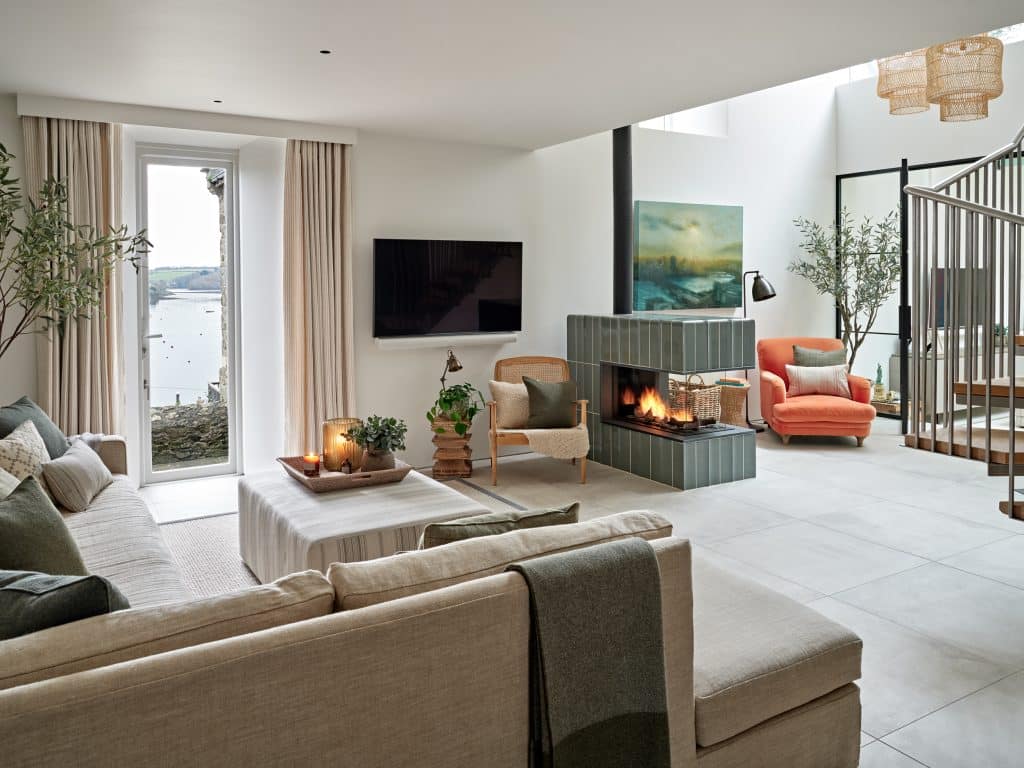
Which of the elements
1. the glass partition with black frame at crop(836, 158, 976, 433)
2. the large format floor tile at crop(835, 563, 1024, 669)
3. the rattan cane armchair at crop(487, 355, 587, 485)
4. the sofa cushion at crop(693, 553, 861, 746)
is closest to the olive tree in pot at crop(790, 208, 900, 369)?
the glass partition with black frame at crop(836, 158, 976, 433)

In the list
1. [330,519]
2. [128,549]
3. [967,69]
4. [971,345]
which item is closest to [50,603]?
[128,549]

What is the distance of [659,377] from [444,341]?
1661mm

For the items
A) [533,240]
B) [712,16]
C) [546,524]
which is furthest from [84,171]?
[546,524]

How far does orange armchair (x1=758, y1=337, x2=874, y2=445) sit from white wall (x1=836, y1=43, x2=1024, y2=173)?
90.8 inches

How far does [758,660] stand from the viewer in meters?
2.09

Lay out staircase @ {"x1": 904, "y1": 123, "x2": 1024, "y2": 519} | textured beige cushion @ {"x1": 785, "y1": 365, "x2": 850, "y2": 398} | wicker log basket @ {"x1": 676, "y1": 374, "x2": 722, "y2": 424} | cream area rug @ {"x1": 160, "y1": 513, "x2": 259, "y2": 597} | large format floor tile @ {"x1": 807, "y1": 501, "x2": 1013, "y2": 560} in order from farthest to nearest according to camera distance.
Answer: textured beige cushion @ {"x1": 785, "y1": 365, "x2": 850, "y2": 398} < wicker log basket @ {"x1": 676, "y1": 374, "x2": 722, "y2": 424} < large format floor tile @ {"x1": 807, "y1": 501, "x2": 1013, "y2": 560} < cream area rug @ {"x1": 160, "y1": 513, "x2": 259, "y2": 597} < staircase @ {"x1": 904, "y1": 123, "x2": 1024, "y2": 519}

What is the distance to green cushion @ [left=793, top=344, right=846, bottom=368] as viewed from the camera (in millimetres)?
7512

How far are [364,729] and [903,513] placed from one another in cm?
441

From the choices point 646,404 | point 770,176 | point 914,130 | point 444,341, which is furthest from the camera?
point 770,176

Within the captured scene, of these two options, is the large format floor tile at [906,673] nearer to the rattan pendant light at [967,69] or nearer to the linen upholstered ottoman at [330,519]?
the linen upholstered ottoman at [330,519]

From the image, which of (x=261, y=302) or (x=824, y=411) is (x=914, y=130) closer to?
(x=824, y=411)

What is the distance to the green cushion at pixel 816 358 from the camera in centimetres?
751

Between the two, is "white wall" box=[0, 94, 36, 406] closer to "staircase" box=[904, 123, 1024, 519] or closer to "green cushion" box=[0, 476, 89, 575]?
"green cushion" box=[0, 476, 89, 575]

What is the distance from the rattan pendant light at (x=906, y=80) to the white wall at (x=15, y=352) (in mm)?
5845
